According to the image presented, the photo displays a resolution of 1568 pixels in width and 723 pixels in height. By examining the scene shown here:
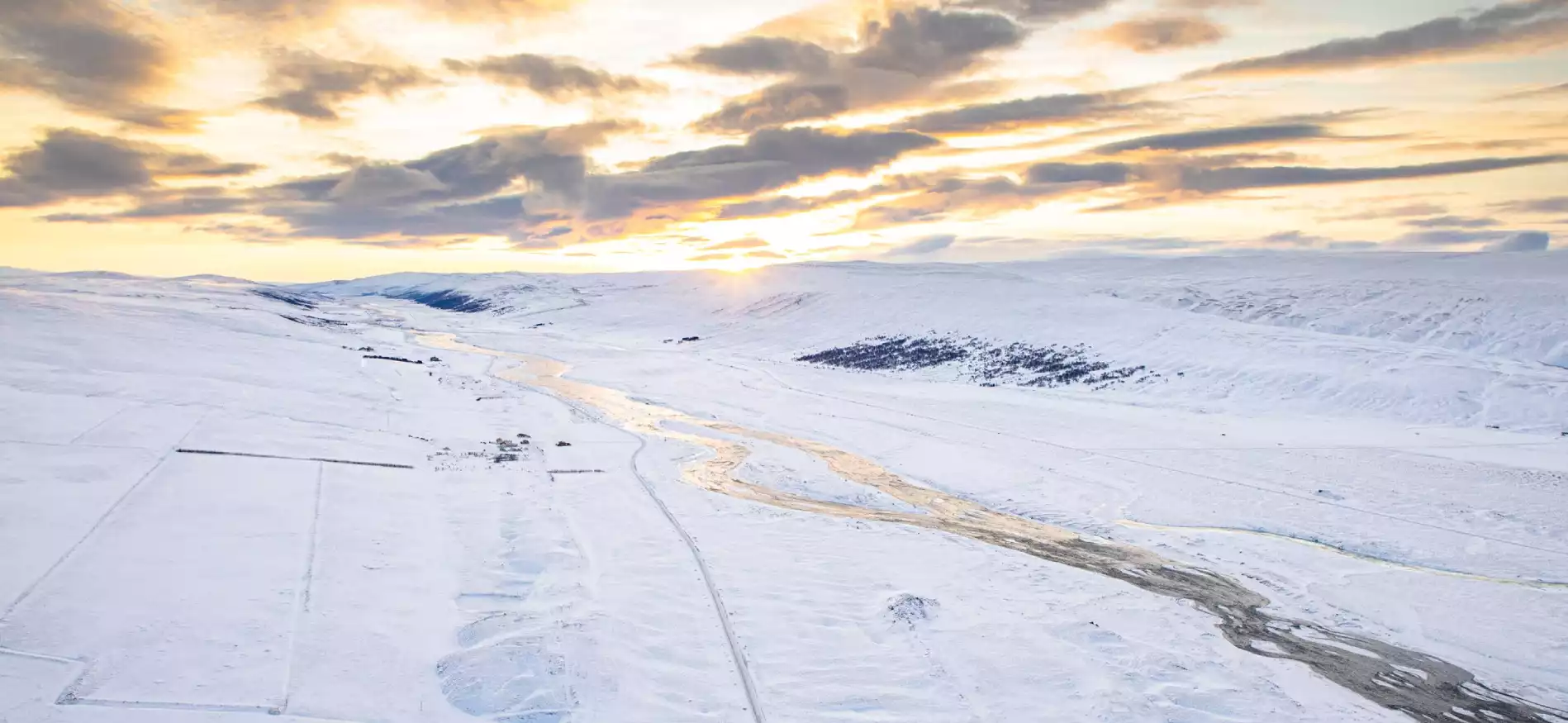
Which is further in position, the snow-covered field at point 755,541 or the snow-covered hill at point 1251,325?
the snow-covered hill at point 1251,325

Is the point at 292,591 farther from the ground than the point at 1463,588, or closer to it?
farther from the ground

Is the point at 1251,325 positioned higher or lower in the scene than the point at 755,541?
higher

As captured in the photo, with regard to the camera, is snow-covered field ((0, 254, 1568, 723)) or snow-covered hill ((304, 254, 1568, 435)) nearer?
snow-covered field ((0, 254, 1568, 723))

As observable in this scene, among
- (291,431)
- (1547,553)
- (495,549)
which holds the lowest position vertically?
(1547,553)

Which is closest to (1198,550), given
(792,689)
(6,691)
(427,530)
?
(792,689)

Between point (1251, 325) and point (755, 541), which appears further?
point (1251, 325)

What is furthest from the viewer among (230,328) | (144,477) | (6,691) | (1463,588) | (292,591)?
(230,328)

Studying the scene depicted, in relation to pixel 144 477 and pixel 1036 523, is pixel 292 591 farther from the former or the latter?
pixel 1036 523

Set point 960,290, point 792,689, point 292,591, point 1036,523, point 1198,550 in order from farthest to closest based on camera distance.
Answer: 1. point 960,290
2. point 1036,523
3. point 1198,550
4. point 292,591
5. point 792,689
